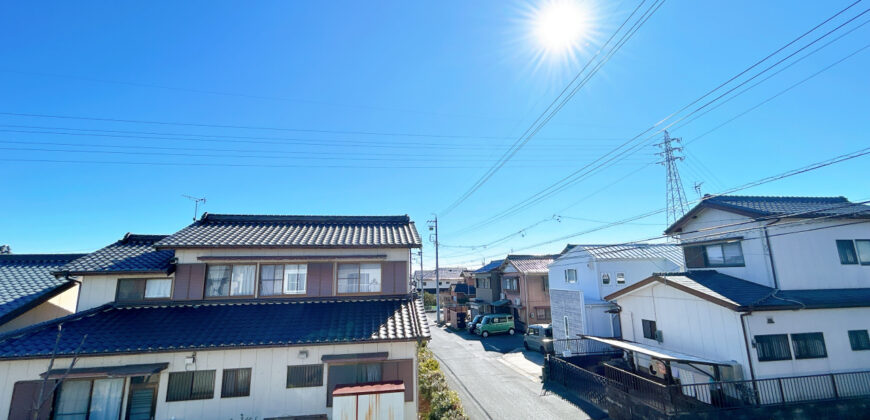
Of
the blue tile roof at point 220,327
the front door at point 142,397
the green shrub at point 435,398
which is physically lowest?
the green shrub at point 435,398

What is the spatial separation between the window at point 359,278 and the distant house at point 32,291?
9.57 meters

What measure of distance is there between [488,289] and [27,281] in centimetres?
3272

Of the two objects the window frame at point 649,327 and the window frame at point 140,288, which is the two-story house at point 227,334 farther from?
the window frame at point 649,327

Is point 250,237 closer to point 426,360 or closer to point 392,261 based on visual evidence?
point 392,261

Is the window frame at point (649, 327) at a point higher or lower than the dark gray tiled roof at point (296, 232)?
lower

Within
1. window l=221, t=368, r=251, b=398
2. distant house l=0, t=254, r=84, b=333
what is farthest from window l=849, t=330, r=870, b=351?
distant house l=0, t=254, r=84, b=333

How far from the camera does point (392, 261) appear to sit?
1255 cm

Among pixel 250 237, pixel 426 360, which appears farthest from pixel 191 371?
pixel 426 360

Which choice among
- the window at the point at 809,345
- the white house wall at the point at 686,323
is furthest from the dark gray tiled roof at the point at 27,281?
the window at the point at 809,345

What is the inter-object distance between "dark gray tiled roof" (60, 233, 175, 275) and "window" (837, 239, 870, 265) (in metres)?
26.1

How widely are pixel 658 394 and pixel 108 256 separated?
2003 cm

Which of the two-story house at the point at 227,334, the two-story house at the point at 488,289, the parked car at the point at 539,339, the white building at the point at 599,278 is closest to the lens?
the two-story house at the point at 227,334

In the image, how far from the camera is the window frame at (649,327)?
15328 mm

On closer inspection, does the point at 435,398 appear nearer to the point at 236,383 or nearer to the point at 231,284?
the point at 236,383
